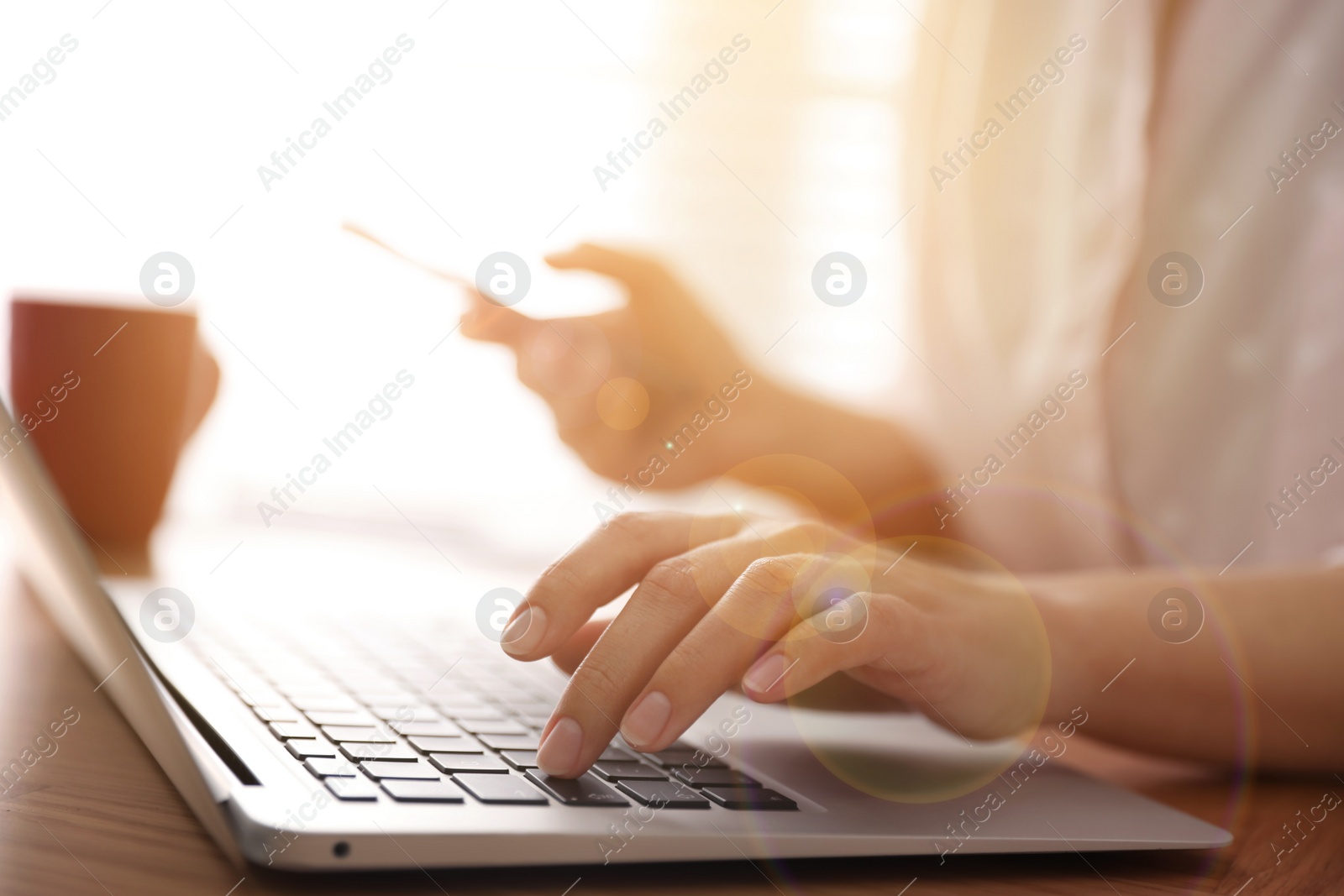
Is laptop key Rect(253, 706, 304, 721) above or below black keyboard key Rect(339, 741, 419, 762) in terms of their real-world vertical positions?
below

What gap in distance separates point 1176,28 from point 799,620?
887mm

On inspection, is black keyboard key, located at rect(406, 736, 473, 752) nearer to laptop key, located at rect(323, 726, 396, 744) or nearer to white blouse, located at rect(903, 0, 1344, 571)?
laptop key, located at rect(323, 726, 396, 744)

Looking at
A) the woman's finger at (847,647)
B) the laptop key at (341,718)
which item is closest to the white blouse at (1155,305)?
the woman's finger at (847,647)

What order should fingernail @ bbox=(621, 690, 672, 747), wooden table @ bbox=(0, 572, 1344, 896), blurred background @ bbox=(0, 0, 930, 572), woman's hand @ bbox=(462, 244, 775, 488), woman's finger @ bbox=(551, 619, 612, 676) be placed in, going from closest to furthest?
1. wooden table @ bbox=(0, 572, 1344, 896)
2. fingernail @ bbox=(621, 690, 672, 747)
3. woman's finger @ bbox=(551, 619, 612, 676)
4. woman's hand @ bbox=(462, 244, 775, 488)
5. blurred background @ bbox=(0, 0, 930, 572)

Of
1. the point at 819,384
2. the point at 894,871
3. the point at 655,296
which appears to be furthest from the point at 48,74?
the point at 894,871

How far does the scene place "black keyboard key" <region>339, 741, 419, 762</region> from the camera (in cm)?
35

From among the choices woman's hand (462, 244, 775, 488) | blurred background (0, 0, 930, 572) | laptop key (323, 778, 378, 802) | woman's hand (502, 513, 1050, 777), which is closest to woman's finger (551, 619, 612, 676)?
woman's hand (502, 513, 1050, 777)

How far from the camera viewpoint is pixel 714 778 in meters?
0.39

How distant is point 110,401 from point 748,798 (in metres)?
0.60

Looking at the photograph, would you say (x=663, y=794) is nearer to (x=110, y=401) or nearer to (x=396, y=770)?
(x=396, y=770)

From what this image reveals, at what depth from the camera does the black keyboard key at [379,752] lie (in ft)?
1.15

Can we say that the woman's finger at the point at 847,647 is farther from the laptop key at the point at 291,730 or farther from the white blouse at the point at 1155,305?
the white blouse at the point at 1155,305

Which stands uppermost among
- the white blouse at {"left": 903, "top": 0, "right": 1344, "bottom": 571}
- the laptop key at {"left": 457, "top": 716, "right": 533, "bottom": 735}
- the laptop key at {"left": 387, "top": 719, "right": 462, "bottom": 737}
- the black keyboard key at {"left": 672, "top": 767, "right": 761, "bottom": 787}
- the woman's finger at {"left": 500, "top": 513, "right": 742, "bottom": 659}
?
the white blouse at {"left": 903, "top": 0, "right": 1344, "bottom": 571}

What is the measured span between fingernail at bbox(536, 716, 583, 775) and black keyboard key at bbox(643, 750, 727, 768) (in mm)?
53
